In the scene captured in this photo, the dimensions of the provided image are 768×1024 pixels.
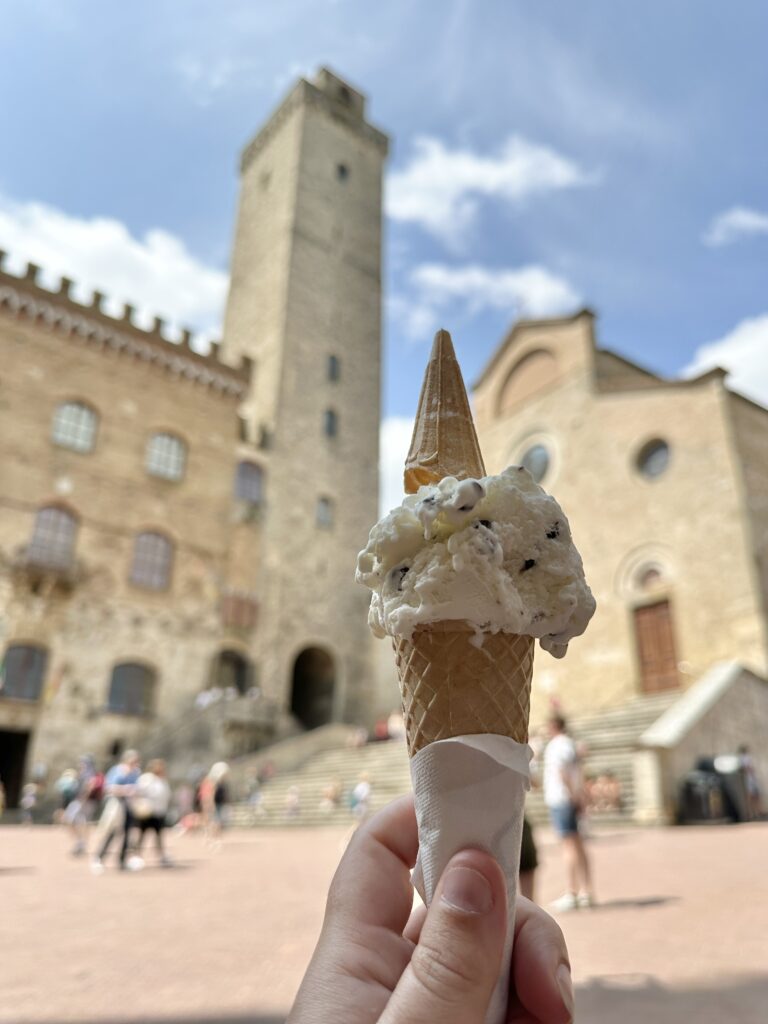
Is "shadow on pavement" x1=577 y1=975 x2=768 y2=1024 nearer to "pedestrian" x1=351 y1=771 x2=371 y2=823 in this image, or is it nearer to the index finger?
the index finger

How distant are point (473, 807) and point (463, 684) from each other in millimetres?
246

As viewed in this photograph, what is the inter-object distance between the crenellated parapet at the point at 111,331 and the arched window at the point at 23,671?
11.0 m

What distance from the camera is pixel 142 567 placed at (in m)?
24.5

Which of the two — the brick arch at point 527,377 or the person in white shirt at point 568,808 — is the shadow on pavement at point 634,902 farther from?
the brick arch at point 527,377

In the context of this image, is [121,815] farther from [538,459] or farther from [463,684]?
[538,459]

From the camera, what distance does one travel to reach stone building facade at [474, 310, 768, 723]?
62.0ft

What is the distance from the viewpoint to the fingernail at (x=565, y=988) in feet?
4.25

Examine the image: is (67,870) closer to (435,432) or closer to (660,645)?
(435,432)

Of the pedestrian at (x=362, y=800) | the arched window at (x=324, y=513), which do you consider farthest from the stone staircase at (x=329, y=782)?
the arched window at (x=324, y=513)

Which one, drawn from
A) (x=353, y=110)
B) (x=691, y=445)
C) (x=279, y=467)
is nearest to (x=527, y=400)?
(x=691, y=445)

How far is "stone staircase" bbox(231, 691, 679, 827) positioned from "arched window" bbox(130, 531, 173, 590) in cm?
809

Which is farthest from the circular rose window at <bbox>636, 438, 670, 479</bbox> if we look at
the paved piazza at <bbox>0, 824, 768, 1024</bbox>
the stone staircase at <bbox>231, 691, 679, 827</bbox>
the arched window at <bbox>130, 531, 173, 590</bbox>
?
the arched window at <bbox>130, 531, 173, 590</bbox>

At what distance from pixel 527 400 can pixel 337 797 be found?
→ 53.2 ft

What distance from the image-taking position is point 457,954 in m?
1.16
